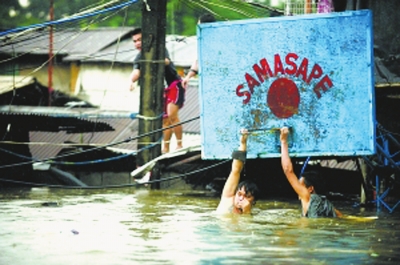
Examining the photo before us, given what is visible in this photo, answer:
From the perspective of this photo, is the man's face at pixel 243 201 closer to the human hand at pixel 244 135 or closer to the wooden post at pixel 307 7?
the human hand at pixel 244 135

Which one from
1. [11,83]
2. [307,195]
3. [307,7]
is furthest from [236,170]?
[11,83]

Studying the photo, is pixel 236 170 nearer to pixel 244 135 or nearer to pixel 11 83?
pixel 244 135

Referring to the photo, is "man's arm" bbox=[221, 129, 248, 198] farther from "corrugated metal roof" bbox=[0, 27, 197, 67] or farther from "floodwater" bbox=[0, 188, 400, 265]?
"corrugated metal roof" bbox=[0, 27, 197, 67]

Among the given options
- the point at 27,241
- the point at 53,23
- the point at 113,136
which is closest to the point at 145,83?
the point at 53,23

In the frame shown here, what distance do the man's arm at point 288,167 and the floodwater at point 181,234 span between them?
399mm

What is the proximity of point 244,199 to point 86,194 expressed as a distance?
516 cm

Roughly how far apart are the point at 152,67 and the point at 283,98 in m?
4.71

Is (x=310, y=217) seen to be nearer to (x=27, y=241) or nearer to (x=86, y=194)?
(x=27, y=241)

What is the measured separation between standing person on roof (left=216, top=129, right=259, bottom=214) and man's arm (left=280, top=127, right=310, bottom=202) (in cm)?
52

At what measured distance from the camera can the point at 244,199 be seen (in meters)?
12.9

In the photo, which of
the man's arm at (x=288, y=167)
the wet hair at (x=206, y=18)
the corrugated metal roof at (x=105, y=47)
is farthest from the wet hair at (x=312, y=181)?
the corrugated metal roof at (x=105, y=47)

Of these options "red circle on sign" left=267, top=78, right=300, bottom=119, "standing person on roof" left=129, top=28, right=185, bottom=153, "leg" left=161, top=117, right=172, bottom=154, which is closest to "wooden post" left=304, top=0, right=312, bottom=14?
"standing person on roof" left=129, top=28, right=185, bottom=153

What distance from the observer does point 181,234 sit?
36.3 ft

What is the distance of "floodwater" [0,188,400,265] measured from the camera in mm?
9250
